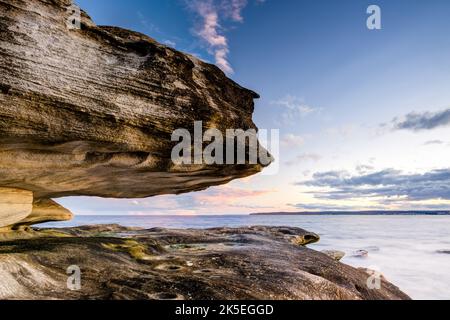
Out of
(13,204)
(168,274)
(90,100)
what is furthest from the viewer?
(13,204)

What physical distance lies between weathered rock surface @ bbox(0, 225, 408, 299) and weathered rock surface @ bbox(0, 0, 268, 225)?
11.0 ft

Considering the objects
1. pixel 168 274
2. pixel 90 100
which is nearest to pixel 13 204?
pixel 90 100

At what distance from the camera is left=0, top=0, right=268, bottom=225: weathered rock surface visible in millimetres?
9773

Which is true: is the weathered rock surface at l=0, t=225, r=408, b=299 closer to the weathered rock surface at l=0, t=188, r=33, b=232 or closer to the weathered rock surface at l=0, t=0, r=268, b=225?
the weathered rock surface at l=0, t=188, r=33, b=232

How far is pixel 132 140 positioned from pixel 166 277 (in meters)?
4.96

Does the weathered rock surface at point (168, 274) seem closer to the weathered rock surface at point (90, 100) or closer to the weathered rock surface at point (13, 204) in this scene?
the weathered rock surface at point (13, 204)

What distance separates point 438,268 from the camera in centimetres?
4388

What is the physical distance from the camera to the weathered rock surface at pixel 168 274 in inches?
391

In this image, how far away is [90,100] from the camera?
35.4ft

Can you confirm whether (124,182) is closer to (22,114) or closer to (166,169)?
(166,169)

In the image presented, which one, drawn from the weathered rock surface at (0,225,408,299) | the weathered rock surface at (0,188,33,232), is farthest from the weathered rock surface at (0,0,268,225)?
the weathered rock surface at (0,225,408,299)

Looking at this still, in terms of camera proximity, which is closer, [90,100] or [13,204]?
[90,100]

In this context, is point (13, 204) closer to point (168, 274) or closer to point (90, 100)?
point (90, 100)

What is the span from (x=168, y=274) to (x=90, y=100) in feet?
21.5
